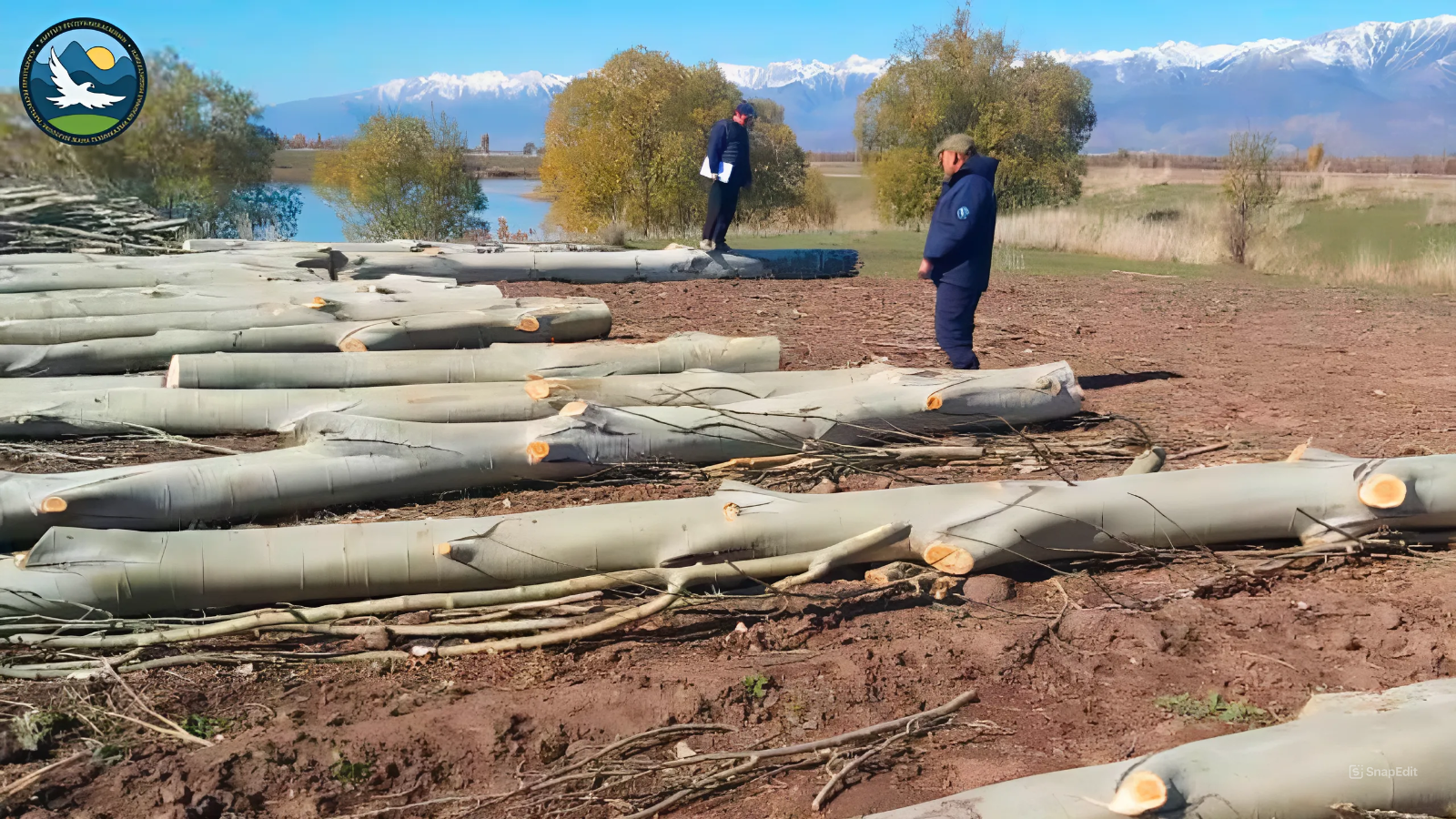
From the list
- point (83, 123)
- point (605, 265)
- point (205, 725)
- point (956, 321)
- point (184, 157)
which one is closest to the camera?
point (205, 725)

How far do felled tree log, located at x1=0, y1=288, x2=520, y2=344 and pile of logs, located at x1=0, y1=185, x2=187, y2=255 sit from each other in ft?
14.9

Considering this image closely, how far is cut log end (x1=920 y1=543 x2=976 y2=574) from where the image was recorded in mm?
3947

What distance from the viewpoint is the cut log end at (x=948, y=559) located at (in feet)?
13.0

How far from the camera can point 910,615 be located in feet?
12.4

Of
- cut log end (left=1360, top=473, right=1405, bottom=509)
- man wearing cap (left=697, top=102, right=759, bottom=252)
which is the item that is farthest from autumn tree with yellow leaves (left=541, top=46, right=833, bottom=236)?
cut log end (left=1360, top=473, right=1405, bottom=509)

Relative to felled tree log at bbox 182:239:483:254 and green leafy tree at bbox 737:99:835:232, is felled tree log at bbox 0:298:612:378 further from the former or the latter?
green leafy tree at bbox 737:99:835:232

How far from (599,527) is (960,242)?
3.78 m

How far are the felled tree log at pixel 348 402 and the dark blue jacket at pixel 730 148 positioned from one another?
6.21 metres

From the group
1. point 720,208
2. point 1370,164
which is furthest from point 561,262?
point 1370,164

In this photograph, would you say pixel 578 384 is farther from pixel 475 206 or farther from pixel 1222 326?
pixel 475 206

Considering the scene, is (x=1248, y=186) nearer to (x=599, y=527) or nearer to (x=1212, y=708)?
(x=1212, y=708)

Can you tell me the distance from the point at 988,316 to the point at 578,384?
5.77 m

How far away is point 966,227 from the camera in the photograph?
21.3 feet

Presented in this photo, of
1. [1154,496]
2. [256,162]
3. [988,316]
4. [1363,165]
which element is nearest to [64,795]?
[1154,496]
